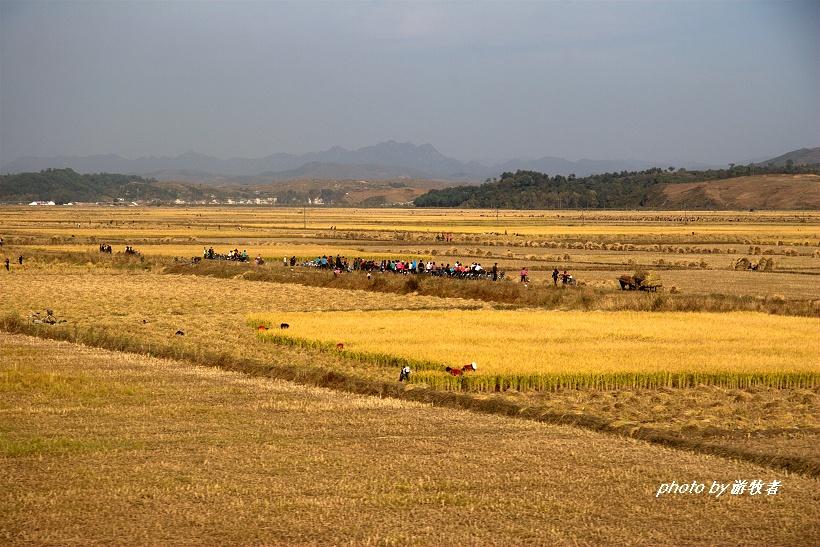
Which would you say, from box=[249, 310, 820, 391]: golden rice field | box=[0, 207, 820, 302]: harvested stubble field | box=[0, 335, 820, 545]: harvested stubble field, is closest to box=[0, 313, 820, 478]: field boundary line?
box=[0, 335, 820, 545]: harvested stubble field

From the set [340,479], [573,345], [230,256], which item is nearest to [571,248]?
[230,256]

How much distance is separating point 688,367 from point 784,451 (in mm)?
5578

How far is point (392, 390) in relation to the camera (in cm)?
1803

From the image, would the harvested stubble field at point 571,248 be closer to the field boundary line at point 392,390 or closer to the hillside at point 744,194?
the field boundary line at point 392,390

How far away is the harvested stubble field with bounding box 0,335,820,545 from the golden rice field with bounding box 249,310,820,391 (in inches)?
113

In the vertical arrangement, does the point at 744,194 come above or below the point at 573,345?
above

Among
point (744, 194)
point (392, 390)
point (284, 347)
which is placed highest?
point (744, 194)

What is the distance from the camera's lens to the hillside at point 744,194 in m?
165

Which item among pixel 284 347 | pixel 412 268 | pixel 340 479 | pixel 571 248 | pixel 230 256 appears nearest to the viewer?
pixel 340 479

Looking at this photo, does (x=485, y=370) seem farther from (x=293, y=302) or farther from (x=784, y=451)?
(x=293, y=302)

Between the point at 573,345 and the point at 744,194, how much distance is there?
530 feet

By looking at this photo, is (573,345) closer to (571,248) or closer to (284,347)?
(284,347)

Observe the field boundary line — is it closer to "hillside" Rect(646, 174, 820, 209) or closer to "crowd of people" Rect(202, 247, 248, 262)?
"crowd of people" Rect(202, 247, 248, 262)

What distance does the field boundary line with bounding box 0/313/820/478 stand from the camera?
→ 45.0 ft
